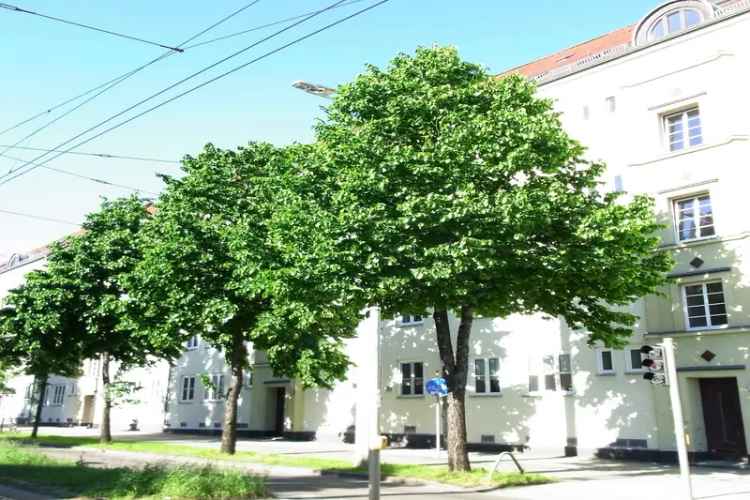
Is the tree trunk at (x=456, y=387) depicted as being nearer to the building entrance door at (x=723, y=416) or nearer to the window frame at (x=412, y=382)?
the building entrance door at (x=723, y=416)

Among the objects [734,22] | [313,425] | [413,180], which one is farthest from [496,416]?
[734,22]

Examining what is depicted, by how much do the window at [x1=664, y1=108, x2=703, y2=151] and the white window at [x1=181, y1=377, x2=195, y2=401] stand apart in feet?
106

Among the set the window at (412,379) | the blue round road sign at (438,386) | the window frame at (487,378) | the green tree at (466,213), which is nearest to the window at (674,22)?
the green tree at (466,213)

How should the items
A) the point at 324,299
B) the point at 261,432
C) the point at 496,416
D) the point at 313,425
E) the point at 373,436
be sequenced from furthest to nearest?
1. the point at 261,432
2. the point at 313,425
3. the point at 496,416
4. the point at 324,299
5. the point at 373,436

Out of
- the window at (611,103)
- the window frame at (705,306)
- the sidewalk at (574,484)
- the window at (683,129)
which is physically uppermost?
the window at (611,103)

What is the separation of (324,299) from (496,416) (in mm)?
13437

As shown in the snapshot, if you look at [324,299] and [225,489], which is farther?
[324,299]

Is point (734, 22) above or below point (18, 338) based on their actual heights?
above

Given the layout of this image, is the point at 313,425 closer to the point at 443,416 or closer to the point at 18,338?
the point at 443,416

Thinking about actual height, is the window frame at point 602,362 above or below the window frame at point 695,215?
below

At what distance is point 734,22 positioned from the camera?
2267 centimetres

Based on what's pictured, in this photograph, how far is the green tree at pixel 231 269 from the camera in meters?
19.8

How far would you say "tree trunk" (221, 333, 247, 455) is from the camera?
23.7m

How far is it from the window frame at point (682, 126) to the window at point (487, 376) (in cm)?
1092
